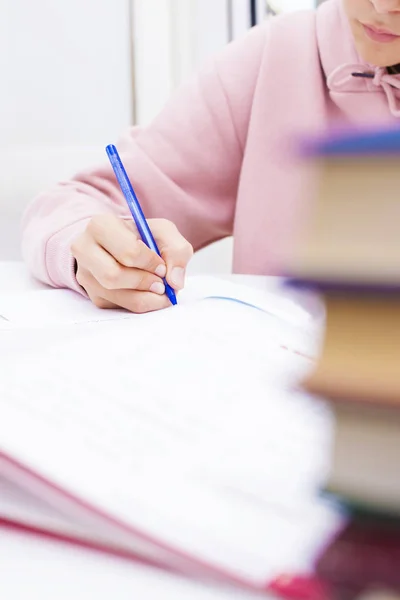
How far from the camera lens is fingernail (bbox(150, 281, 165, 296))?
52cm

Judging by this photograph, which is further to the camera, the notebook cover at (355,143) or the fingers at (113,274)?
the fingers at (113,274)

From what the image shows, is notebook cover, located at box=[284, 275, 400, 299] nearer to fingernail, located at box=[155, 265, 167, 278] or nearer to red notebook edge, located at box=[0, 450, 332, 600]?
red notebook edge, located at box=[0, 450, 332, 600]

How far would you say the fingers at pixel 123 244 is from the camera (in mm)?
506

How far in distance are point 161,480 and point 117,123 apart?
126cm

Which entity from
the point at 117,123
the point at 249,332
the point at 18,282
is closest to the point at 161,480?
the point at 249,332

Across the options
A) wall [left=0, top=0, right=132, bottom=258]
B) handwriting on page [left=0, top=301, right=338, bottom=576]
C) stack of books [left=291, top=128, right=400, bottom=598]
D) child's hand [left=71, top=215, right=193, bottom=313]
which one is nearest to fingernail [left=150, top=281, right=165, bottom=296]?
child's hand [left=71, top=215, right=193, bottom=313]

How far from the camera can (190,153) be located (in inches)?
32.4

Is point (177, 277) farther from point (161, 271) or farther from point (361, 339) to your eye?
point (361, 339)

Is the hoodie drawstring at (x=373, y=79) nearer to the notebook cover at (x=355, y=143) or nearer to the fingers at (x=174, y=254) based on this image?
the fingers at (x=174, y=254)

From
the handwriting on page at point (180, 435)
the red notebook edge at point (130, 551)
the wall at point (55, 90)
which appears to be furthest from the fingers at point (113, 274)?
the wall at point (55, 90)

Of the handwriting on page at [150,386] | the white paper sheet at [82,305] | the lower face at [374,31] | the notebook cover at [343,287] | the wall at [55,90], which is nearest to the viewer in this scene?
the notebook cover at [343,287]

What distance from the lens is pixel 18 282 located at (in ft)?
2.26

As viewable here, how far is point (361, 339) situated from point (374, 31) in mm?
551

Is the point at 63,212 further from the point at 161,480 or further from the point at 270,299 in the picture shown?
the point at 161,480
